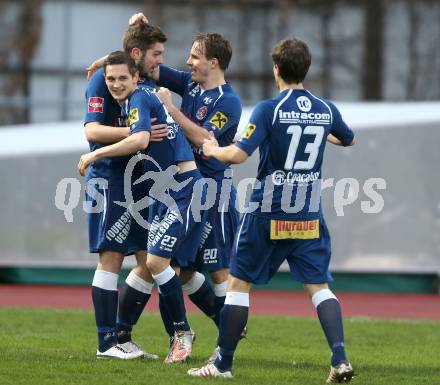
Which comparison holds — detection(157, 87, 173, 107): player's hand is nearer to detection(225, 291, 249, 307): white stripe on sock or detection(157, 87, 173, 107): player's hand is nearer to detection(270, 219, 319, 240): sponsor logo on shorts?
detection(270, 219, 319, 240): sponsor logo on shorts

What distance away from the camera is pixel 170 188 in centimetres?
808

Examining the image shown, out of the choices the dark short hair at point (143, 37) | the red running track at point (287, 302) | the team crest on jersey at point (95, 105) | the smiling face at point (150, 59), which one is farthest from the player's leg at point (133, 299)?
the red running track at point (287, 302)

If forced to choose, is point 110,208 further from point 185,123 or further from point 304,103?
point 304,103

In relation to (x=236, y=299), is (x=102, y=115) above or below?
above

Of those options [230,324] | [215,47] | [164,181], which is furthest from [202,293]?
[215,47]

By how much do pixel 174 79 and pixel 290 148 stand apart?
173 centimetres

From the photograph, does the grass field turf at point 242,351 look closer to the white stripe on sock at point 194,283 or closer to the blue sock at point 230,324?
the blue sock at point 230,324

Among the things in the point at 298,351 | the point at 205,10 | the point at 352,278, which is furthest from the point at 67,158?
the point at 205,10

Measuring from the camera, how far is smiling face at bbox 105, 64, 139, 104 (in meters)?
7.94

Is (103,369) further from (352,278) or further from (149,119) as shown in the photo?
(352,278)

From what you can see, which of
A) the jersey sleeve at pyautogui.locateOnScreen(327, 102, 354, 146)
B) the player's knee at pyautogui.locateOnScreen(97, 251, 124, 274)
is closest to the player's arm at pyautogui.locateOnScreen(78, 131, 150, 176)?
the player's knee at pyautogui.locateOnScreen(97, 251, 124, 274)

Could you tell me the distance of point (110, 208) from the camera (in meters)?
8.13

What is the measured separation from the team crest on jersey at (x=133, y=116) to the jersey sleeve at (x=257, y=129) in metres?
0.98

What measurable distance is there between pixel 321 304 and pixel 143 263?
1.69 meters
